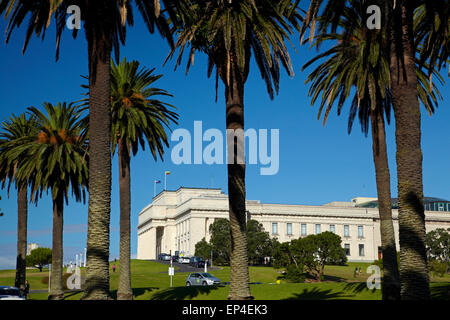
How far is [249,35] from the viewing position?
2780cm

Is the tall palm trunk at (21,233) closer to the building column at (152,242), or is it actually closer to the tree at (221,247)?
the tree at (221,247)

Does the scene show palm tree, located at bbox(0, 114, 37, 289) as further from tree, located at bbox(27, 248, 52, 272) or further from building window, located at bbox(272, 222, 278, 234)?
building window, located at bbox(272, 222, 278, 234)

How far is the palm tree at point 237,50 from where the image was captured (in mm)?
25281

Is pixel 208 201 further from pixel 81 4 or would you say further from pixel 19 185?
pixel 81 4

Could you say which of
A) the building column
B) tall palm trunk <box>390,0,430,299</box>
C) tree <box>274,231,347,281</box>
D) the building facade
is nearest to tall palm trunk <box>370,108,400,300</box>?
tall palm trunk <box>390,0,430,299</box>

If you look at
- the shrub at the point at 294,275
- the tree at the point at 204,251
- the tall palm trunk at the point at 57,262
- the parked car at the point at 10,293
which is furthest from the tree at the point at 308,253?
the parked car at the point at 10,293

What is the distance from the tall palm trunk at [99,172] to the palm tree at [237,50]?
593 centimetres

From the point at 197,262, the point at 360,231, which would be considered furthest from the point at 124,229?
the point at 360,231

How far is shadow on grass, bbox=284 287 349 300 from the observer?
31.5 metres

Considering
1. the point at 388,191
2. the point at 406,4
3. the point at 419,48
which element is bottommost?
the point at 388,191

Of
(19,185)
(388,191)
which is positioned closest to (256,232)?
(19,185)

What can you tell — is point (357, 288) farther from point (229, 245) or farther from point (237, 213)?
point (229, 245)
